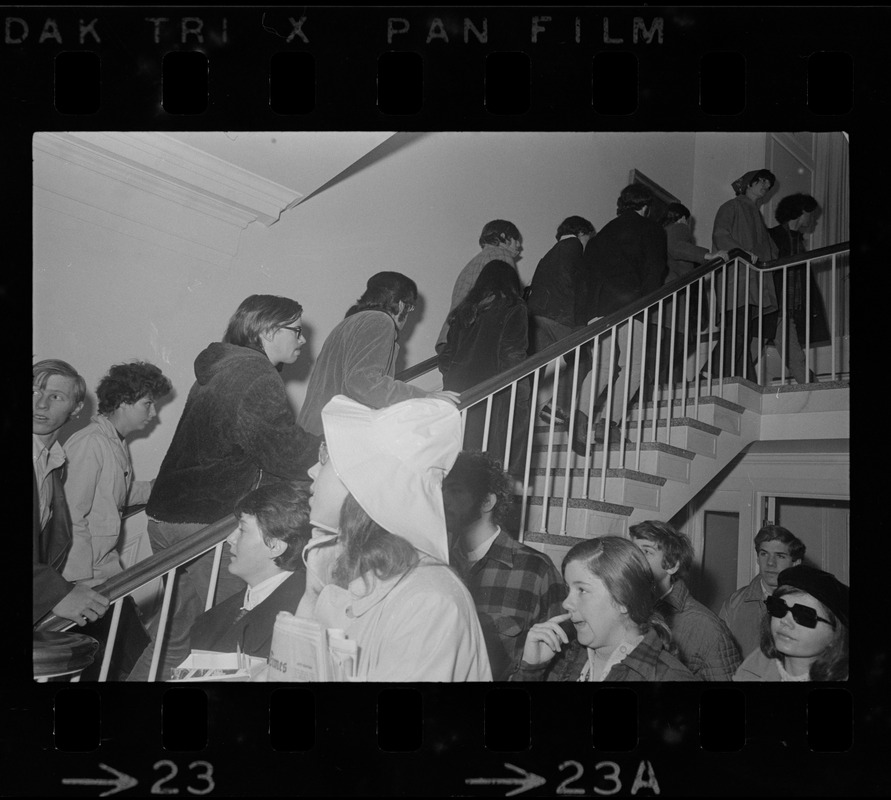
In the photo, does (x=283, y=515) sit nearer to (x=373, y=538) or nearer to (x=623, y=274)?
(x=373, y=538)

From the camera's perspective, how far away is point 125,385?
87.9 inches

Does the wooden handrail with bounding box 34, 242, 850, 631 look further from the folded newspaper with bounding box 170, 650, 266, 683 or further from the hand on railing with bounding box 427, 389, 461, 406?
the folded newspaper with bounding box 170, 650, 266, 683

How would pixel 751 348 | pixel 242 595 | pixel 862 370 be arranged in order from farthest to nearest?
1. pixel 751 348
2. pixel 862 370
3. pixel 242 595


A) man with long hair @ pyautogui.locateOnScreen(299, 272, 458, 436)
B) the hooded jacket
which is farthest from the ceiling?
the hooded jacket

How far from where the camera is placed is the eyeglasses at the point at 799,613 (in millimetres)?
2273

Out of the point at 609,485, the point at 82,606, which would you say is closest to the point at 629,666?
the point at 609,485

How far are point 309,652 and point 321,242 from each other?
1.17 m

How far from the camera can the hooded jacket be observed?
2.25m

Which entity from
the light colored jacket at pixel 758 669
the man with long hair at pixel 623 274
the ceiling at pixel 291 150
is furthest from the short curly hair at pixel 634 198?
the light colored jacket at pixel 758 669
